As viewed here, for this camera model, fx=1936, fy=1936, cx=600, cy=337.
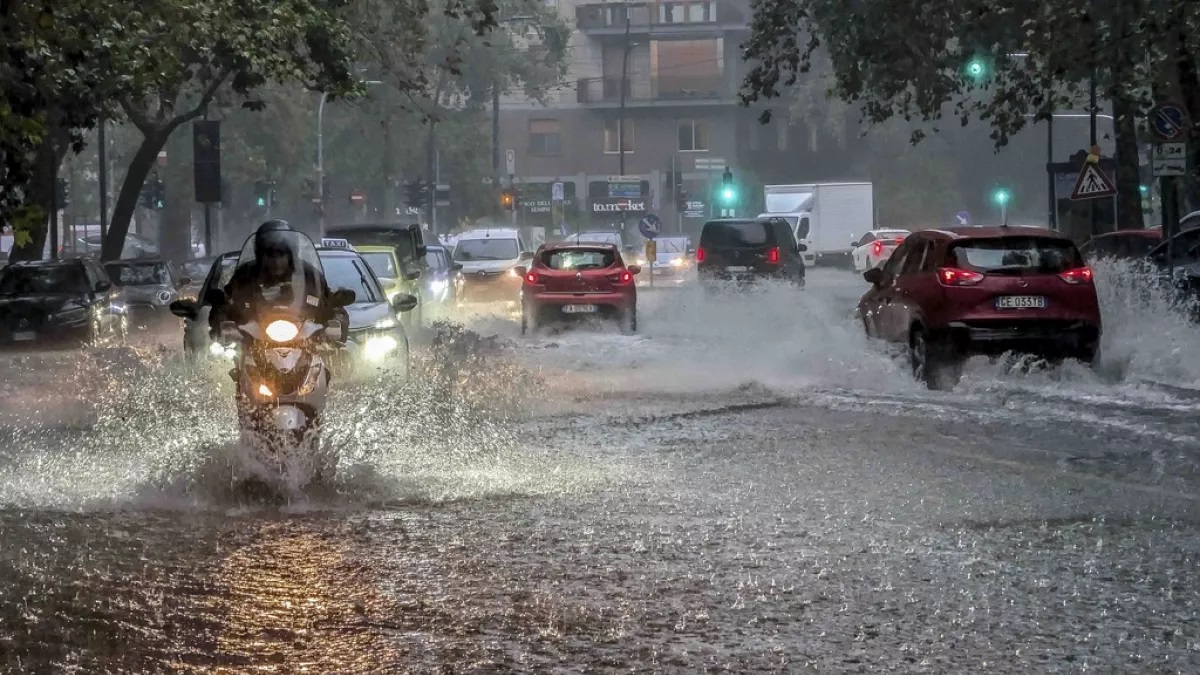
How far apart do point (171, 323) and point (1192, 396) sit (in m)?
22.6

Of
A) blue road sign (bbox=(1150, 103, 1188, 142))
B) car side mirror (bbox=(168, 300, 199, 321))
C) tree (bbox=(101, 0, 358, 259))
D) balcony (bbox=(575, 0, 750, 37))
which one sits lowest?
car side mirror (bbox=(168, 300, 199, 321))

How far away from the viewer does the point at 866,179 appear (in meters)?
89.3

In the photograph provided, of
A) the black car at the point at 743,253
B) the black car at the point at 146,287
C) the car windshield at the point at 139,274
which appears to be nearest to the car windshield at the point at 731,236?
the black car at the point at 743,253

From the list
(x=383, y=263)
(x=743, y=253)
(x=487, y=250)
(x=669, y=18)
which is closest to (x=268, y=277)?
(x=383, y=263)

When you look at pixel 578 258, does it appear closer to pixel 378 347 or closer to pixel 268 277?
pixel 378 347

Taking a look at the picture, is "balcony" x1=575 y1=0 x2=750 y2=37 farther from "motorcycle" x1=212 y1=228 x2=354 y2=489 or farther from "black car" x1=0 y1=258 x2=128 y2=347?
"motorcycle" x1=212 y1=228 x2=354 y2=489

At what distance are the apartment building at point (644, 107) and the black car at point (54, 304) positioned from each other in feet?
191

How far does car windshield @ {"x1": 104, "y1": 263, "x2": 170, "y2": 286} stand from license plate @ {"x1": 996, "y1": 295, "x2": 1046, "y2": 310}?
22550 mm

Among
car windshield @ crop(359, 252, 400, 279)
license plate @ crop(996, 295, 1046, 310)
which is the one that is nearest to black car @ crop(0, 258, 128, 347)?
car windshield @ crop(359, 252, 400, 279)

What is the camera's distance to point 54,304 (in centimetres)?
3095

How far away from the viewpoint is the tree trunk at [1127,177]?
33875mm

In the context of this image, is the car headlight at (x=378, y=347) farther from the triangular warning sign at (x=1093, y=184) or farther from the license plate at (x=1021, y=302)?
the triangular warning sign at (x=1093, y=184)

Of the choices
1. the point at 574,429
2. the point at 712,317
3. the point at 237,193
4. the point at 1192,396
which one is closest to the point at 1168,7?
the point at 1192,396

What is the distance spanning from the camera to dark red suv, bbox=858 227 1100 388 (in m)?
18.2
